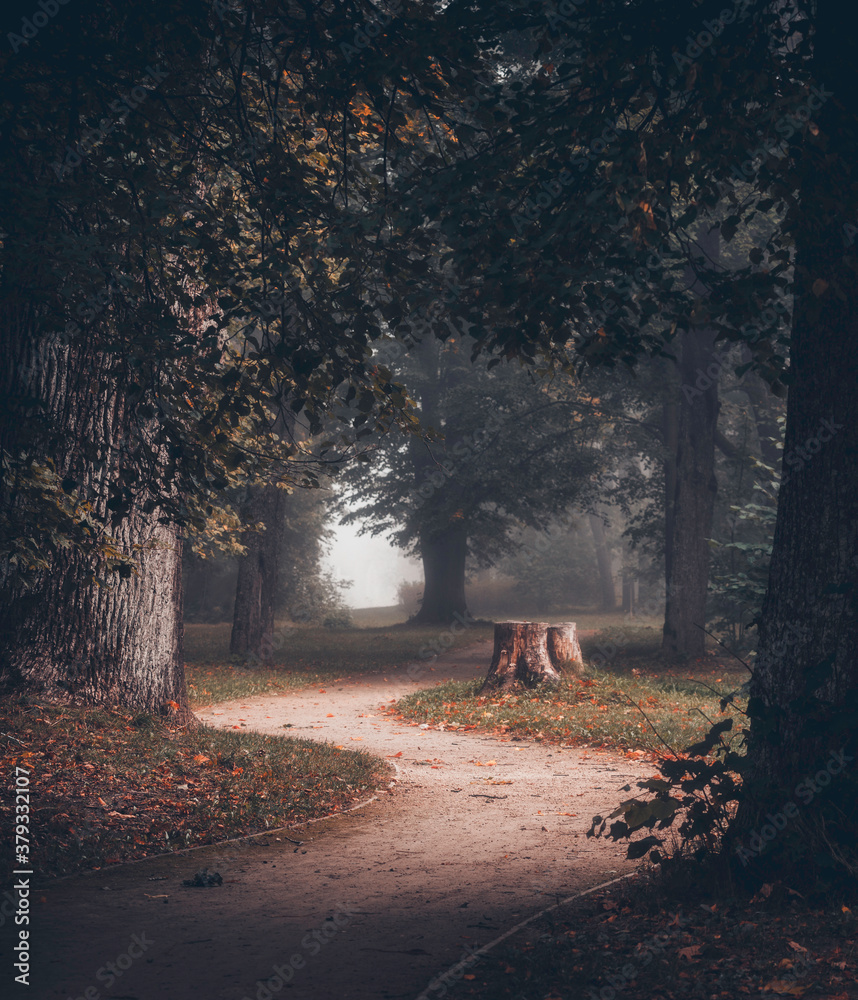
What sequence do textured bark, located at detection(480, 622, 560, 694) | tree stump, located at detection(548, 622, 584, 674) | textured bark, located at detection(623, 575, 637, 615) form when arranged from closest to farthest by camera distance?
textured bark, located at detection(480, 622, 560, 694) → tree stump, located at detection(548, 622, 584, 674) → textured bark, located at detection(623, 575, 637, 615)

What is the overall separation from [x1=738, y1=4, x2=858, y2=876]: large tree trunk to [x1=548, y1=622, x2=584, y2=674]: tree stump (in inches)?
367

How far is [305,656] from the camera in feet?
69.6

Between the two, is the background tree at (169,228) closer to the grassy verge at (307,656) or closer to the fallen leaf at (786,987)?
the fallen leaf at (786,987)

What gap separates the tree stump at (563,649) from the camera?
1400 centimetres

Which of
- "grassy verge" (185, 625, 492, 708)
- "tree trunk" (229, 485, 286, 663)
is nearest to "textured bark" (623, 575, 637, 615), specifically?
"grassy verge" (185, 625, 492, 708)

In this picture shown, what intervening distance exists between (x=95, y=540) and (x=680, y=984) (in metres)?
4.78

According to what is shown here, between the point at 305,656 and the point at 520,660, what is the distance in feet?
29.4

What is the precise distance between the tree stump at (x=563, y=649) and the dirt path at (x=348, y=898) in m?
5.38

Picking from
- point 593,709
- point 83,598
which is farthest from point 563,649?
point 83,598

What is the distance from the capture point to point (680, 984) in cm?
360

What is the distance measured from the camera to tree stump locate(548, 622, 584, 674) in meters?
14.0

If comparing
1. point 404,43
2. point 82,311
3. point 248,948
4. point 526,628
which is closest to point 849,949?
point 248,948

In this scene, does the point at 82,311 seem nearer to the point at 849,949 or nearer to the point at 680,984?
the point at 680,984

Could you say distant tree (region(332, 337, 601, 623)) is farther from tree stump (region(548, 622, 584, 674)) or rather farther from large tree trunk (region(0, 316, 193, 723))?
large tree trunk (region(0, 316, 193, 723))
